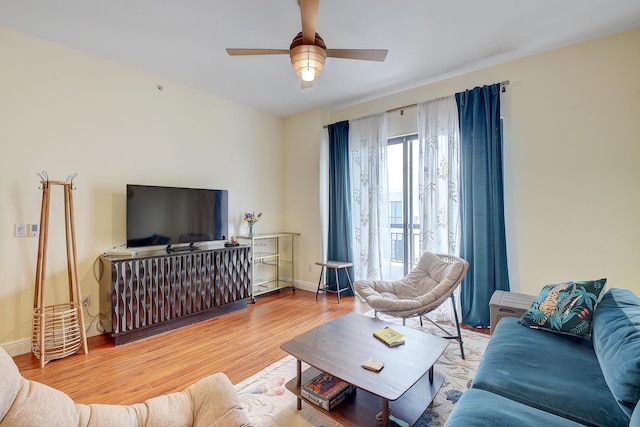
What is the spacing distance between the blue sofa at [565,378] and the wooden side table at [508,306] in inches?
17.1

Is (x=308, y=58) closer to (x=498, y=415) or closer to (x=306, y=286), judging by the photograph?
(x=498, y=415)

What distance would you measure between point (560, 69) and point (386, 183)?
2128 millimetres

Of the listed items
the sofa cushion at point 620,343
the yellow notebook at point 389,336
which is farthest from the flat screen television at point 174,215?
the sofa cushion at point 620,343

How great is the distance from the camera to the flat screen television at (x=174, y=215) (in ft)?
10.3

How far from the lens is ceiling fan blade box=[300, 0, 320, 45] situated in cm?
Result: 172

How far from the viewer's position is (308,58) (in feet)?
6.76

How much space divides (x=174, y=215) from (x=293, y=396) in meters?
2.41

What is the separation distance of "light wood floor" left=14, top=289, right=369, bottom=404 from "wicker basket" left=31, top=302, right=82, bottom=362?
0.27ft

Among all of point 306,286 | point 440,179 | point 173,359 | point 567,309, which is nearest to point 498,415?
point 567,309

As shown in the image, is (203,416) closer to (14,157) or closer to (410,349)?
(410,349)

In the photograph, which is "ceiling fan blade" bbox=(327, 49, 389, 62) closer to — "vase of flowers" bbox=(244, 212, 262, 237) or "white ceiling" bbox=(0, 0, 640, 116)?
"white ceiling" bbox=(0, 0, 640, 116)

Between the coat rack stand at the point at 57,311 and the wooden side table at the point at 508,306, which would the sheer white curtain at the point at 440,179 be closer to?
the wooden side table at the point at 508,306

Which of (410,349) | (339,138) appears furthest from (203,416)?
(339,138)

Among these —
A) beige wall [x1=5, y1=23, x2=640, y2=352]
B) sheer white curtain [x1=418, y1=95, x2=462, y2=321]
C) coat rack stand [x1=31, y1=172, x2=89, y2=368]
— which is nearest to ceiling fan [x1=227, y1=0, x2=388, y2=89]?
sheer white curtain [x1=418, y1=95, x2=462, y2=321]
